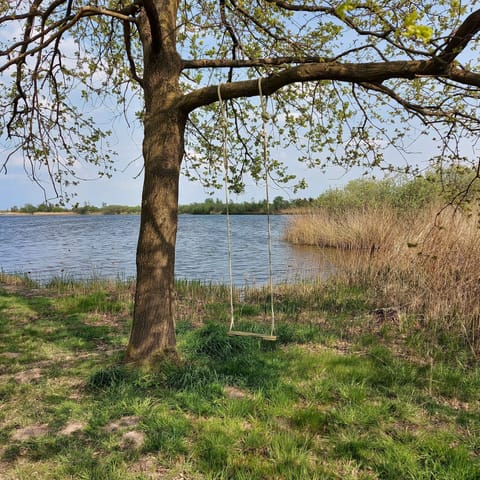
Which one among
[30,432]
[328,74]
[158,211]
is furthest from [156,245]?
[328,74]

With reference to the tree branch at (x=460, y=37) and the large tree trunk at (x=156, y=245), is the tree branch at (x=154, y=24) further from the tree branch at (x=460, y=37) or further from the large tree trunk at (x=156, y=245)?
the tree branch at (x=460, y=37)

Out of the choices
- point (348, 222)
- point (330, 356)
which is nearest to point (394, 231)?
point (348, 222)

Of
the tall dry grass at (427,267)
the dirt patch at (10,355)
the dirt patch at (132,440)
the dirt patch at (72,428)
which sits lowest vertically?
the dirt patch at (10,355)

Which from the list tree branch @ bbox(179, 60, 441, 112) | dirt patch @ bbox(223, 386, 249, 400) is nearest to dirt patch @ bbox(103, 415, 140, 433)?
dirt patch @ bbox(223, 386, 249, 400)

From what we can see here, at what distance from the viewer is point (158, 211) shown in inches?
153

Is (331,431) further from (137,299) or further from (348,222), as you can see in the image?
(348,222)

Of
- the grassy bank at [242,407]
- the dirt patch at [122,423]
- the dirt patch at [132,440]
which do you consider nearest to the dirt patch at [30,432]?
the grassy bank at [242,407]

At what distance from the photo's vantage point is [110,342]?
5027mm

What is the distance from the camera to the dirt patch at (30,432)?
9.29 feet

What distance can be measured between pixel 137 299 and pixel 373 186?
18219mm

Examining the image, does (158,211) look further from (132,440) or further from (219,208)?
(219,208)

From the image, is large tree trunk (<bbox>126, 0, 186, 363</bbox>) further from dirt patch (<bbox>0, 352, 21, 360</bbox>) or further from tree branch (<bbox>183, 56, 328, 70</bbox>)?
dirt patch (<bbox>0, 352, 21, 360</bbox>)

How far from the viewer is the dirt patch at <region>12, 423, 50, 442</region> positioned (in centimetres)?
283

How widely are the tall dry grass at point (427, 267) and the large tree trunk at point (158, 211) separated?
2248mm
